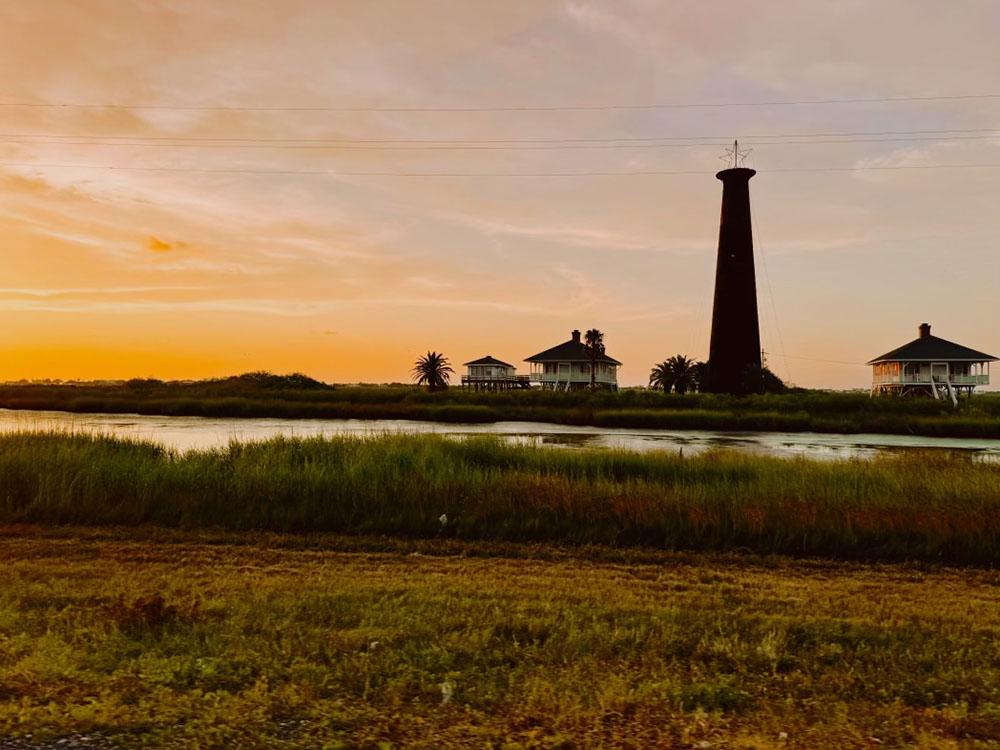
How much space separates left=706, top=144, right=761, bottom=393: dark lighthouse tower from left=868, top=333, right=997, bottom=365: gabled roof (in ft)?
78.0

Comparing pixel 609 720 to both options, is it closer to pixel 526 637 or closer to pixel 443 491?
pixel 526 637

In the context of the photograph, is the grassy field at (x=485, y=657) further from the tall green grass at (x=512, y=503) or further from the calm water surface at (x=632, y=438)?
the calm water surface at (x=632, y=438)

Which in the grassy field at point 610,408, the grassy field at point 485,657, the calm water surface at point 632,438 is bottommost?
the grassy field at point 485,657

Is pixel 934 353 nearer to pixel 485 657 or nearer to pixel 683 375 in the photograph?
pixel 683 375

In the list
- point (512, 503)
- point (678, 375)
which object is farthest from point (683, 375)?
point (512, 503)

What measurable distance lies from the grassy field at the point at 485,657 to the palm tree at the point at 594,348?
71.7 m

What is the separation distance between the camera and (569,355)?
84.4m

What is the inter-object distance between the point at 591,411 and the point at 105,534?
4622 centimetres

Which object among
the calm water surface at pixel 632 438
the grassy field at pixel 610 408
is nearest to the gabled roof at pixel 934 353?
the grassy field at pixel 610 408

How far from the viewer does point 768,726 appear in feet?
16.5

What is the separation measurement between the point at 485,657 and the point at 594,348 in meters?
77.4

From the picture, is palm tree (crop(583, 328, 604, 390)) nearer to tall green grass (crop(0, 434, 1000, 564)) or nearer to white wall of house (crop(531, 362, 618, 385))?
white wall of house (crop(531, 362, 618, 385))

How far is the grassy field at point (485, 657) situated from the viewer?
487cm

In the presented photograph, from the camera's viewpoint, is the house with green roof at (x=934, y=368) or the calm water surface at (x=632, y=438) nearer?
the calm water surface at (x=632, y=438)
